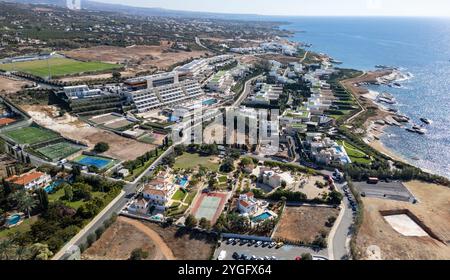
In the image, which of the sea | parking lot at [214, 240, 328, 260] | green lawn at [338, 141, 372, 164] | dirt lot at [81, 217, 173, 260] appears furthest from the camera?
the sea

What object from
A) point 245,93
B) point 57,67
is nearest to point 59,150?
point 245,93

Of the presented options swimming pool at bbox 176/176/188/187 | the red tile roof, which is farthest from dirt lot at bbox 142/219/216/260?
the red tile roof

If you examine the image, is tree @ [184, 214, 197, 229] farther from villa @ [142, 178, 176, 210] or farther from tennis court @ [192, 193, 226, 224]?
villa @ [142, 178, 176, 210]

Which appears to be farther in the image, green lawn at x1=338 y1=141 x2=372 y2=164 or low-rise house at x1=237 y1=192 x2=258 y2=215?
green lawn at x1=338 y1=141 x2=372 y2=164

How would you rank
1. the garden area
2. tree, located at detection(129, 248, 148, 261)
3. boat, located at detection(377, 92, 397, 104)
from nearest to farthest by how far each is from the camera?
1. the garden area
2. tree, located at detection(129, 248, 148, 261)
3. boat, located at detection(377, 92, 397, 104)

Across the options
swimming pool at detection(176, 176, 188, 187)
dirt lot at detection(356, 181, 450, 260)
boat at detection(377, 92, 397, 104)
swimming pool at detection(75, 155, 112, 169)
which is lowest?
dirt lot at detection(356, 181, 450, 260)

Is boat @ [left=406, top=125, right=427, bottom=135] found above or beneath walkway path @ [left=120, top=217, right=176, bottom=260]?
Result: above
